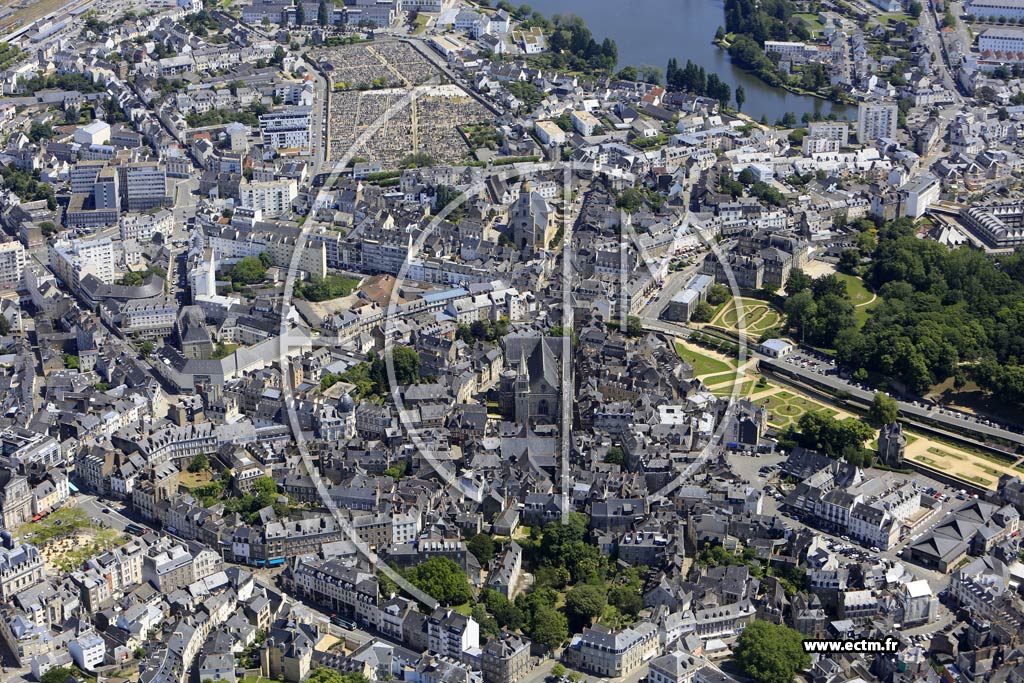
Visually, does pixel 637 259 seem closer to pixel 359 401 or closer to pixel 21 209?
pixel 359 401

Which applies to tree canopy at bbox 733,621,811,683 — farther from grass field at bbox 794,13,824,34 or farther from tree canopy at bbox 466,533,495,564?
grass field at bbox 794,13,824,34

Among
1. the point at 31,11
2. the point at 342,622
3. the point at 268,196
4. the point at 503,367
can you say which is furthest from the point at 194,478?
the point at 31,11

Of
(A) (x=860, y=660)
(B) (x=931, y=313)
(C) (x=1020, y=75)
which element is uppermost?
(C) (x=1020, y=75)

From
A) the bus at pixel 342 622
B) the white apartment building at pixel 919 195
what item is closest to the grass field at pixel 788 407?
the bus at pixel 342 622

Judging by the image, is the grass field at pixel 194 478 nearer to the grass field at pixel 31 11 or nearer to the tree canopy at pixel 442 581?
the tree canopy at pixel 442 581

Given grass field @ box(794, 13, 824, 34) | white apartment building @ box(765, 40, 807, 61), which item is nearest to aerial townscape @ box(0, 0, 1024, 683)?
white apartment building @ box(765, 40, 807, 61)

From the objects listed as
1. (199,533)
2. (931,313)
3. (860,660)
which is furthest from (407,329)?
(860,660)
